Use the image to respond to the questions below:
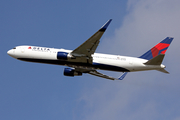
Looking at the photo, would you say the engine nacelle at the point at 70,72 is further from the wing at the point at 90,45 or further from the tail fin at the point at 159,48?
the tail fin at the point at 159,48

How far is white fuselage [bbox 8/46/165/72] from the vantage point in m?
40.9

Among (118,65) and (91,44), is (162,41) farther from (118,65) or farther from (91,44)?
(91,44)

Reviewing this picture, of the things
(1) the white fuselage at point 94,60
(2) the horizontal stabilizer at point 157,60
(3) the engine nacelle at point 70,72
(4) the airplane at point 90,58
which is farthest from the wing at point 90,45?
(2) the horizontal stabilizer at point 157,60

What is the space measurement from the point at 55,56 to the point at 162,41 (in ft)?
60.0

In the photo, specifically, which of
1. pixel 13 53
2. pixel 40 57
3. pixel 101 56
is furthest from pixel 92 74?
pixel 13 53

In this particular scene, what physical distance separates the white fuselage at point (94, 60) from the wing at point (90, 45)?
0.86 m

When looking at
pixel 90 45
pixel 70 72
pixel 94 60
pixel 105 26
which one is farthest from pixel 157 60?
pixel 70 72

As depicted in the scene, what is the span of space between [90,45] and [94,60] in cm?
446

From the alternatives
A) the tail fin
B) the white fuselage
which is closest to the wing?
the white fuselage

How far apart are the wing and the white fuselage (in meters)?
0.86

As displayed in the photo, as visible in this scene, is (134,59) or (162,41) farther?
(162,41)

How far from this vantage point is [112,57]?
136 feet

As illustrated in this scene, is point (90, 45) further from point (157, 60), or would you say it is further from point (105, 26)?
point (157, 60)

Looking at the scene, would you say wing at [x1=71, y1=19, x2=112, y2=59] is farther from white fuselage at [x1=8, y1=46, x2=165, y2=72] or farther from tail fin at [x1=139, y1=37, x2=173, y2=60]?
tail fin at [x1=139, y1=37, x2=173, y2=60]
